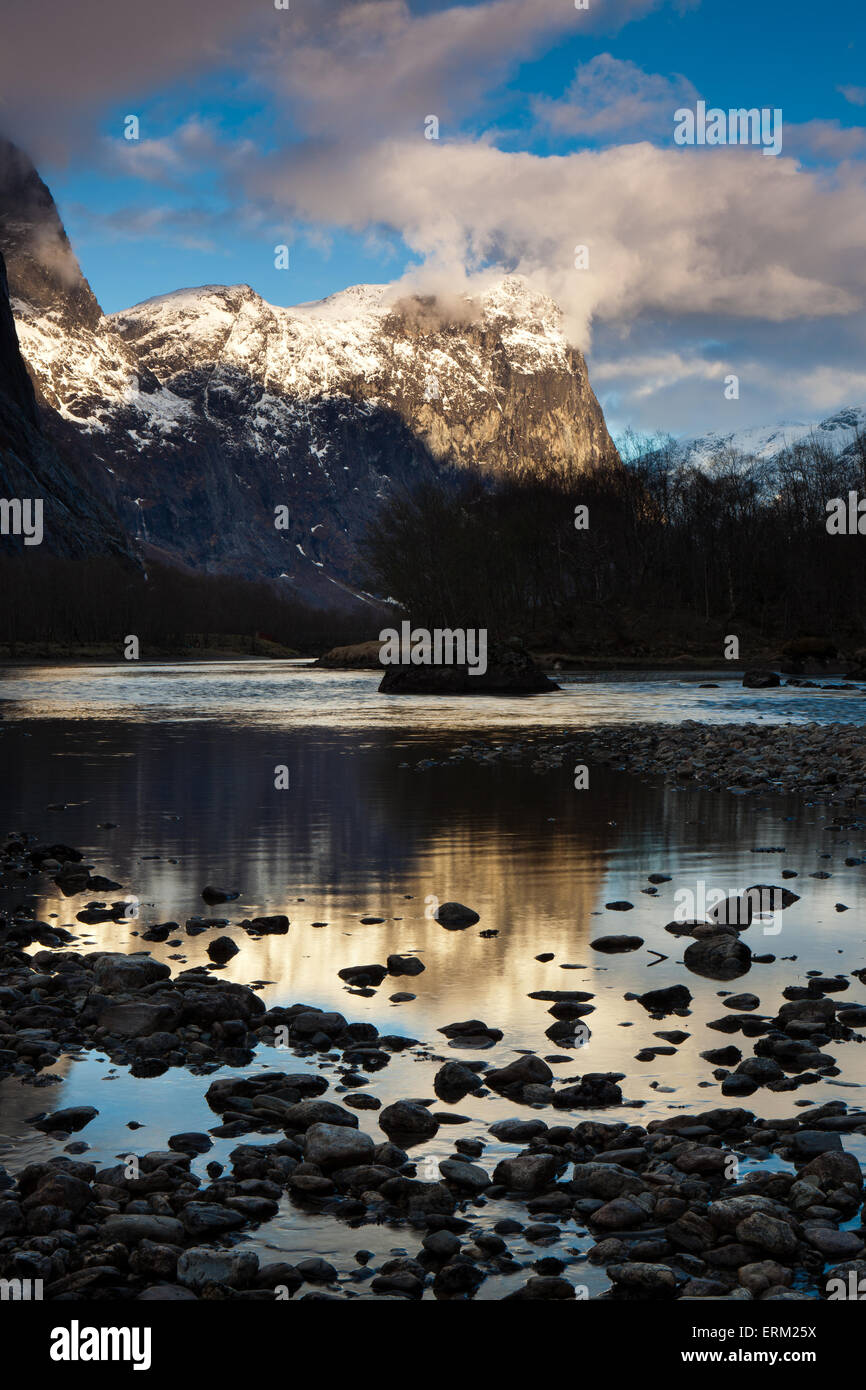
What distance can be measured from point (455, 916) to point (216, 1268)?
25.2 feet

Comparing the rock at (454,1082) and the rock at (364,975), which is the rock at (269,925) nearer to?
the rock at (364,975)

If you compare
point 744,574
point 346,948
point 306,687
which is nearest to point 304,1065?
point 346,948

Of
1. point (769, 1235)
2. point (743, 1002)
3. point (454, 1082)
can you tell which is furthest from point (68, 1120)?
point (743, 1002)

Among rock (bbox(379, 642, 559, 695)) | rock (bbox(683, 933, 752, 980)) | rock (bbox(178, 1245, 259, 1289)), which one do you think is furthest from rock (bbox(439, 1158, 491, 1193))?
rock (bbox(379, 642, 559, 695))

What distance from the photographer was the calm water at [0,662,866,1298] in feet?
26.8

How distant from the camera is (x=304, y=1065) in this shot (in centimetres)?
889

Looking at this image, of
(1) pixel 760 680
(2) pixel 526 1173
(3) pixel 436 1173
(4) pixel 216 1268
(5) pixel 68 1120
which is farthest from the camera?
(1) pixel 760 680

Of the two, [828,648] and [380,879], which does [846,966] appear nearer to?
[380,879]

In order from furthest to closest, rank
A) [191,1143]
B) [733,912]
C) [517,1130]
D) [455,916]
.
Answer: [733,912], [455,916], [517,1130], [191,1143]

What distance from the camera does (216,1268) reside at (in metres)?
5.85

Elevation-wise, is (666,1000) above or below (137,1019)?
below

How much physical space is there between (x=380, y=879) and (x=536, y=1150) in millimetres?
9074

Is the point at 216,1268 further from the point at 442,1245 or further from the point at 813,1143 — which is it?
the point at 813,1143
